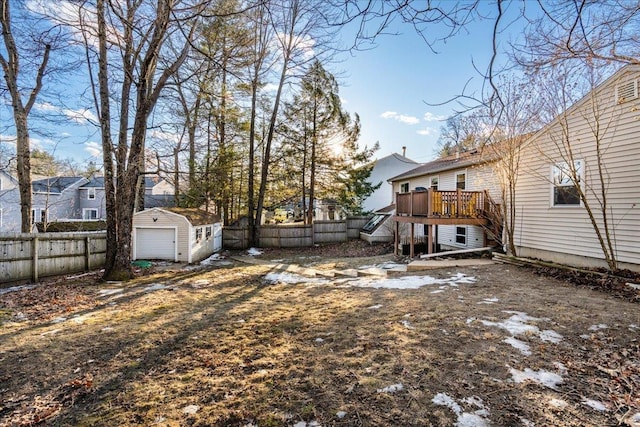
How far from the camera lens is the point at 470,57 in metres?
2.40

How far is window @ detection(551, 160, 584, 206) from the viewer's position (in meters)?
7.72

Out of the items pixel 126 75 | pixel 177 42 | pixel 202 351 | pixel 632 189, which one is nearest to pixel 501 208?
pixel 632 189

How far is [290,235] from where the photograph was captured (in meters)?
17.1

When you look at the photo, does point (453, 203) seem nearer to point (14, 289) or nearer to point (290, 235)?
point (290, 235)

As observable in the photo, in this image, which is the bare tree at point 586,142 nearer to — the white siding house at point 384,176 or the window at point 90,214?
the white siding house at point 384,176

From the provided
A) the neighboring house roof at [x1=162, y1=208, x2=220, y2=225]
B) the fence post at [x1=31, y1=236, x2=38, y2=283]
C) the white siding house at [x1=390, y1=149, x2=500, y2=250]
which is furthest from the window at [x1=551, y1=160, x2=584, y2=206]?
the fence post at [x1=31, y1=236, x2=38, y2=283]

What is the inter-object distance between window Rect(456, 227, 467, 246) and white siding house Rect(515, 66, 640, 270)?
3064mm

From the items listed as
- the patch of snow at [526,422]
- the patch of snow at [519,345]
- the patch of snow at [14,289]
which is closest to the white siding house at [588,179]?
the patch of snow at [519,345]

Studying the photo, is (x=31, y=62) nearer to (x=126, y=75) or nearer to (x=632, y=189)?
(x=126, y=75)

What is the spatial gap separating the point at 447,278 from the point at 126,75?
32.4 ft

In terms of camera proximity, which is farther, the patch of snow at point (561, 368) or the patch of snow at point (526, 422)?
the patch of snow at point (561, 368)

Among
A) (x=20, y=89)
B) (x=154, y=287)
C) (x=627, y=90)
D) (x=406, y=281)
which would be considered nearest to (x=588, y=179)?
(x=627, y=90)

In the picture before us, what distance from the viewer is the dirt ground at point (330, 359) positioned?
2.48 metres

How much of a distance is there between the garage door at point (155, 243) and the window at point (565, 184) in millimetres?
12553
